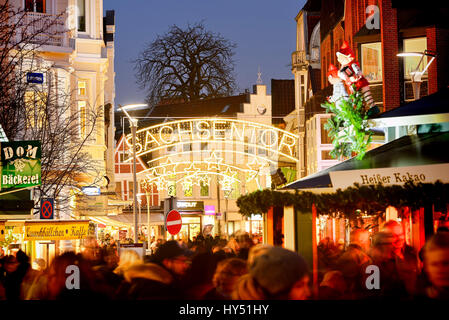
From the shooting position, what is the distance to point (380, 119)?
13969 millimetres

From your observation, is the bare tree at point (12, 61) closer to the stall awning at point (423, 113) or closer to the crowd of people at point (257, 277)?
the stall awning at point (423, 113)

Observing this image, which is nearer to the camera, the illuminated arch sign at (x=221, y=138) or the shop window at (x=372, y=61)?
the illuminated arch sign at (x=221, y=138)

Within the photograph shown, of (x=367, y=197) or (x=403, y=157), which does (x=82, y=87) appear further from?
(x=367, y=197)

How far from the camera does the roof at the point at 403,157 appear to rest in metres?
9.76

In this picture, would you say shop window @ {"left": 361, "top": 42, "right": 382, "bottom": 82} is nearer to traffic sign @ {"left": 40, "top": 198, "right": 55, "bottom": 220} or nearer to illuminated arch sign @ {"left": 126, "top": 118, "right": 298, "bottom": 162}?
illuminated arch sign @ {"left": 126, "top": 118, "right": 298, "bottom": 162}

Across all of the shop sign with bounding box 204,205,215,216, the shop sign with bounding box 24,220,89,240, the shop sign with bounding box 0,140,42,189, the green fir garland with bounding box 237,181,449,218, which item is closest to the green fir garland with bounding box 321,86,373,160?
the green fir garland with bounding box 237,181,449,218

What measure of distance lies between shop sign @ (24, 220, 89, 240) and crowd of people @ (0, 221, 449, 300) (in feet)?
34.0

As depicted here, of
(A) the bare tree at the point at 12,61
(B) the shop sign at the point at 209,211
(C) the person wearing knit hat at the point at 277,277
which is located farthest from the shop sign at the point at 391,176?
(B) the shop sign at the point at 209,211

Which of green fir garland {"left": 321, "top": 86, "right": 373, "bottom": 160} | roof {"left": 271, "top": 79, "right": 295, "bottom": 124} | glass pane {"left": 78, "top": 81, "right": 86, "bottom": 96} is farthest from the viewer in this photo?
roof {"left": 271, "top": 79, "right": 295, "bottom": 124}

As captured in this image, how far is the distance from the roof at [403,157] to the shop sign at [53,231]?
10848 millimetres

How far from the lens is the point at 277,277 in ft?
13.8

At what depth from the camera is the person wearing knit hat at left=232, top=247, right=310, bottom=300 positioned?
420cm

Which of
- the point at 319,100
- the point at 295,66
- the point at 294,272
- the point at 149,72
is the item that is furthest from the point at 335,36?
the point at 294,272

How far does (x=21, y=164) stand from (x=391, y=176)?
1032 cm
